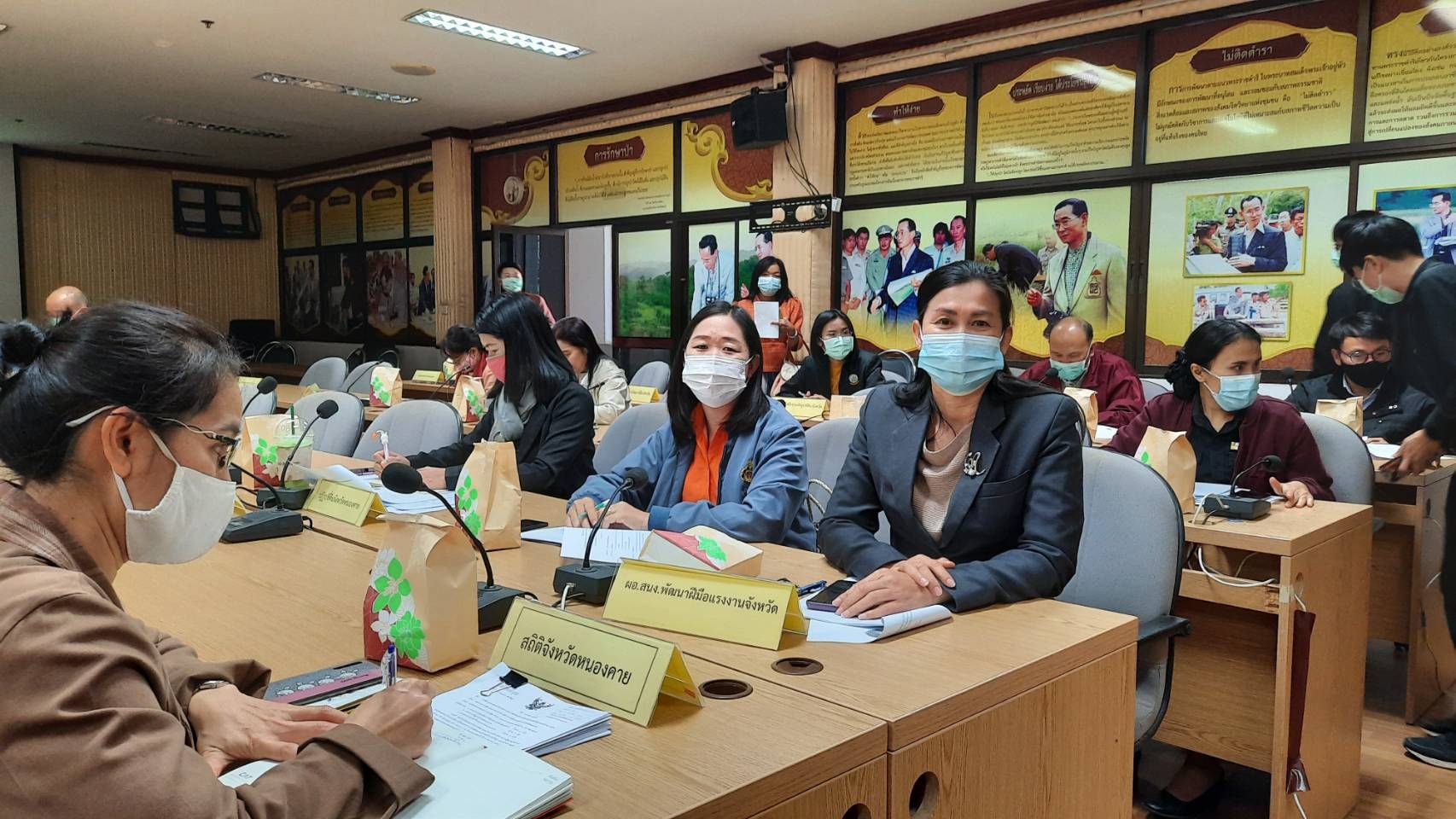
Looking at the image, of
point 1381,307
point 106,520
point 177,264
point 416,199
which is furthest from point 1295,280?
point 177,264

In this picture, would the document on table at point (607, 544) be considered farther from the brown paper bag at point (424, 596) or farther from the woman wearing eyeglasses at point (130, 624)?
the woman wearing eyeglasses at point (130, 624)

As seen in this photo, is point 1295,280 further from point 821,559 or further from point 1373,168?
point 821,559

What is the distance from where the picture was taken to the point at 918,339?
2076mm

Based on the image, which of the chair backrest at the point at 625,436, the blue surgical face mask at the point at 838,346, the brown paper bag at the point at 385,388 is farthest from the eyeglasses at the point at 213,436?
the blue surgical face mask at the point at 838,346

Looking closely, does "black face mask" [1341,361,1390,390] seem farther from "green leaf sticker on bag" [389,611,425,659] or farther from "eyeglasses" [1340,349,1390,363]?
"green leaf sticker on bag" [389,611,425,659]

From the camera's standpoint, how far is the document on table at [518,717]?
1.06 m

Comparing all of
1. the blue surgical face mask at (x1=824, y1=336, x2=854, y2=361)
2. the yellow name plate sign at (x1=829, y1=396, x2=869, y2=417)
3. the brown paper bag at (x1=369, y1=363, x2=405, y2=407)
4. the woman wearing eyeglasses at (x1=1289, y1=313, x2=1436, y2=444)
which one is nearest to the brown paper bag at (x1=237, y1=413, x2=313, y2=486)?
the yellow name plate sign at (x1=829, y1=396, x2=869, y2=417)

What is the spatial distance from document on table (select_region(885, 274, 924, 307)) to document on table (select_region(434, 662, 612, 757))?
5.72 meters

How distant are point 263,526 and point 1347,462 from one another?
299 cm

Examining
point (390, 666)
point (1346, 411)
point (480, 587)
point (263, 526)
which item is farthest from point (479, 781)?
point (1346, 411)

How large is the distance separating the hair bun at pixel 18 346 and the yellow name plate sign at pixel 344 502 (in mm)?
1277

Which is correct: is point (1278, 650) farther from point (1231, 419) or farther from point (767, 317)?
point (767, 317)

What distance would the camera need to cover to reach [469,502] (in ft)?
6.85

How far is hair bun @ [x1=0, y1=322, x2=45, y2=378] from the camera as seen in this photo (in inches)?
38.8
